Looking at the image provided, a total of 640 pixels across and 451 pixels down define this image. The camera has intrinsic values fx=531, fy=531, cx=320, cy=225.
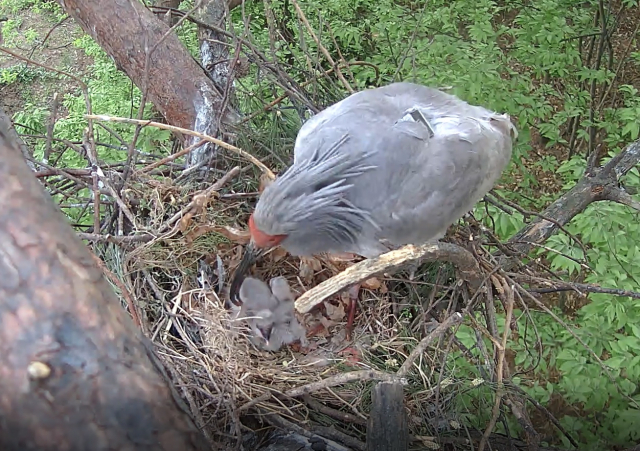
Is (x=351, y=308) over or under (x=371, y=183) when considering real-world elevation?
under

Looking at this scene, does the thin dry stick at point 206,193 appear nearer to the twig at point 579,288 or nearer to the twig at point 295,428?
the twig at point 295,428

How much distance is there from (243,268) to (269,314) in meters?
0.24

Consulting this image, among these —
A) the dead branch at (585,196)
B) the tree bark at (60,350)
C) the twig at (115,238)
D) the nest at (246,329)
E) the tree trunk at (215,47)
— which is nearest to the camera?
the tree bark at (60,350)

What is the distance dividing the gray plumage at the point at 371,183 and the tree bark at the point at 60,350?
134 centimetres

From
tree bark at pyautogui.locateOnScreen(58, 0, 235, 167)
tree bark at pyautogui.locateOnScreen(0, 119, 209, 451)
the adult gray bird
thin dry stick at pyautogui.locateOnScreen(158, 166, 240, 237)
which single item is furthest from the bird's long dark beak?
tree bark at pyautogui.locateOnScreen(0, 119, 209, 451)

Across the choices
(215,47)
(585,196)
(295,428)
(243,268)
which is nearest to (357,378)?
(295,428)

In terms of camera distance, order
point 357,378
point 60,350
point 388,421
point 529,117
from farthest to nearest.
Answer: point 529,117 < point 357,378 < point 388,421 < point 60,350

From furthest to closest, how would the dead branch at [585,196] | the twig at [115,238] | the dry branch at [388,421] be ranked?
the dead branch at [585,196] < the twig at [115,238] < the dry branch at [388,421]

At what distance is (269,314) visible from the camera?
7.57 feet

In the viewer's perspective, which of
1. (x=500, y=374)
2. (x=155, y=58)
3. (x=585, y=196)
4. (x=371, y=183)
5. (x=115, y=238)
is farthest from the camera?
(x=155, y=58)

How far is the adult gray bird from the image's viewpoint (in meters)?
2.21

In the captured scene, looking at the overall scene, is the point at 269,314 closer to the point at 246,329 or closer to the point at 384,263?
the point at 246,329

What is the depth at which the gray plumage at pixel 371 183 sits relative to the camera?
7.25 feet

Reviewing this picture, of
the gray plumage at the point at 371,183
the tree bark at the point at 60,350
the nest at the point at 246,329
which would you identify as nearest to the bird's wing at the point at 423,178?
the gray plumage at the point at 371,183
